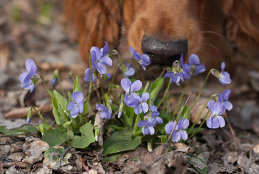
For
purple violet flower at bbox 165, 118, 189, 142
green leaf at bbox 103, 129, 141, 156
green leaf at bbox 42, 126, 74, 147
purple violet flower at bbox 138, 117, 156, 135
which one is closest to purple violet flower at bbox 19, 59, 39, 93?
green leaf at bbox 42, 126, 74, 147

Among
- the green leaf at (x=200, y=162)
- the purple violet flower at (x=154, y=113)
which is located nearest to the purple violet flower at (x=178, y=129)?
the purple violet flower at (x=154, y=113)

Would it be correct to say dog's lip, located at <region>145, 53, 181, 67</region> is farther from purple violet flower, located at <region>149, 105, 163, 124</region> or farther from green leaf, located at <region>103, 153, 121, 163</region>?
green leaf, located at <region>103, 153, 121, 163</region>

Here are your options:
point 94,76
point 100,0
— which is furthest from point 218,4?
point 94,76

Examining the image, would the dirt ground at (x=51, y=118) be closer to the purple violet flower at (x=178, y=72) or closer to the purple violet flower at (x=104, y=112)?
the purple violet flower at (x=104, y=112)

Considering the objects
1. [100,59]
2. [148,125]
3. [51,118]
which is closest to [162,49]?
[100,59]

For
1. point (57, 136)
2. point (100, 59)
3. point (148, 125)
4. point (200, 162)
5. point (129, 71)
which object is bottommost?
point (200, 162)

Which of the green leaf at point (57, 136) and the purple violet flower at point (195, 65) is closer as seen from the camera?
the green leaf at point (57, 136)

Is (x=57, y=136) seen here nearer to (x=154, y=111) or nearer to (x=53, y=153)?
(x=53, y=153)
